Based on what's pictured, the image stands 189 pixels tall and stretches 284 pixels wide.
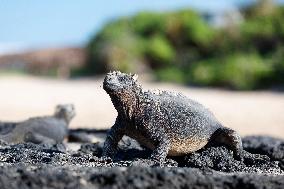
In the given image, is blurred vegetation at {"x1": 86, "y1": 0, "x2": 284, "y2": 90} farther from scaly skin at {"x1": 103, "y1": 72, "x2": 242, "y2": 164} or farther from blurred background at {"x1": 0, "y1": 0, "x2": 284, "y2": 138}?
scaly skin at {"x1": 103, "y1": 72, "x2": 242, "y2": 164}

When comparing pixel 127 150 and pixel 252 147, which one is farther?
pixel 252 147

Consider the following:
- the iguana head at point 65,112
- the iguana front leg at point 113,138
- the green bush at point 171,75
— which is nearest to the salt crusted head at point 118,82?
the iguana front leg at point 113,138

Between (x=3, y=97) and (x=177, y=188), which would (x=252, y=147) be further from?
(x=3, y=97)

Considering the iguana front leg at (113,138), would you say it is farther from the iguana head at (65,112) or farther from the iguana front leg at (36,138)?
the iguana head at (65,112)

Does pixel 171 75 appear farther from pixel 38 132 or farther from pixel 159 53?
pixel 38 132

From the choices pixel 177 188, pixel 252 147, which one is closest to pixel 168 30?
pixel 252 147

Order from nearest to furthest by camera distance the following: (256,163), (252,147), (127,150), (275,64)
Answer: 1. (256,163)
2. (127,150)
3. (252,147)
4. (275,64)

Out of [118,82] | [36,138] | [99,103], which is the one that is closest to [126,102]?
[118,82]
